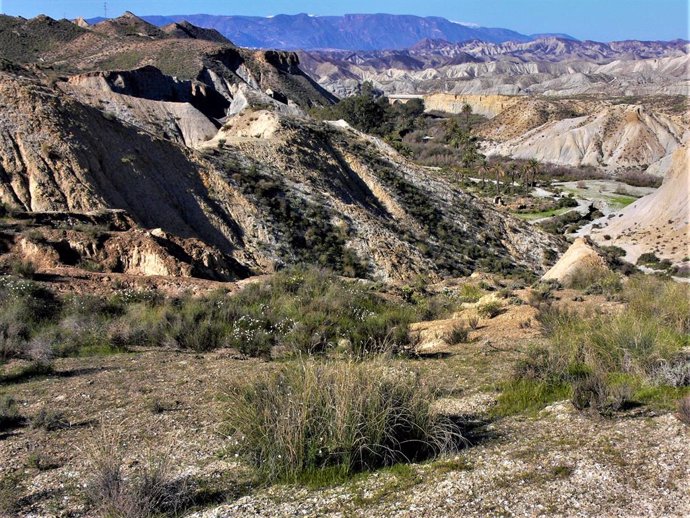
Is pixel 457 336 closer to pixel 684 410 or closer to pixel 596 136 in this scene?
pixel 684 410

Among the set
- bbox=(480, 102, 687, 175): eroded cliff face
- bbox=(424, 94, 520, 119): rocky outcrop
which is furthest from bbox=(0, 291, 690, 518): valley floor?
bbox=(424, 94, 520, 119): rocky outcrop

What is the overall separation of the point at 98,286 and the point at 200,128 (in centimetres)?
3775

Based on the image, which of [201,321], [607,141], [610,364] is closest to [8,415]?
[201,321]

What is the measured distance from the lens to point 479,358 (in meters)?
8.96

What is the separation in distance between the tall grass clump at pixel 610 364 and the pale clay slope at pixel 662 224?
109ft

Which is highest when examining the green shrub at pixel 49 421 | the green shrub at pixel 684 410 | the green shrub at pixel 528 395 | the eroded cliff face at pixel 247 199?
the eroded cliff face at pixel 247 199

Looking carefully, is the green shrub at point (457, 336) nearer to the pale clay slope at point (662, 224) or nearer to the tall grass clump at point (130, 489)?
the tall grass clump at point (130, 489)

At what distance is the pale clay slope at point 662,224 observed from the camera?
39.6 meters

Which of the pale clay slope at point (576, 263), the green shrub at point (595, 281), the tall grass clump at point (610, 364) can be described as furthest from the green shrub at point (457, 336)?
the pale clay slope at point (576, 263)

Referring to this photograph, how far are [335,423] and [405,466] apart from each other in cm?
71

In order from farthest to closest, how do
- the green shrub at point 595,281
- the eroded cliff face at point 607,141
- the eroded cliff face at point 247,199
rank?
1. the eroded cliff face at point 607,141
2. the eroded cliff face at point 247,199
3. the green shrub at point 595,281

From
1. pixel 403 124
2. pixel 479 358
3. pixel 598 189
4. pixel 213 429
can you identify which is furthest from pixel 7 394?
pixel 403 124

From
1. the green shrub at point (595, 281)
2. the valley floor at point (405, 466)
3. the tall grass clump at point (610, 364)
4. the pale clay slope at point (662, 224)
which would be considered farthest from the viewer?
the pale clay slope at point (662, 224)

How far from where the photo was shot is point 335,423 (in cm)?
518
